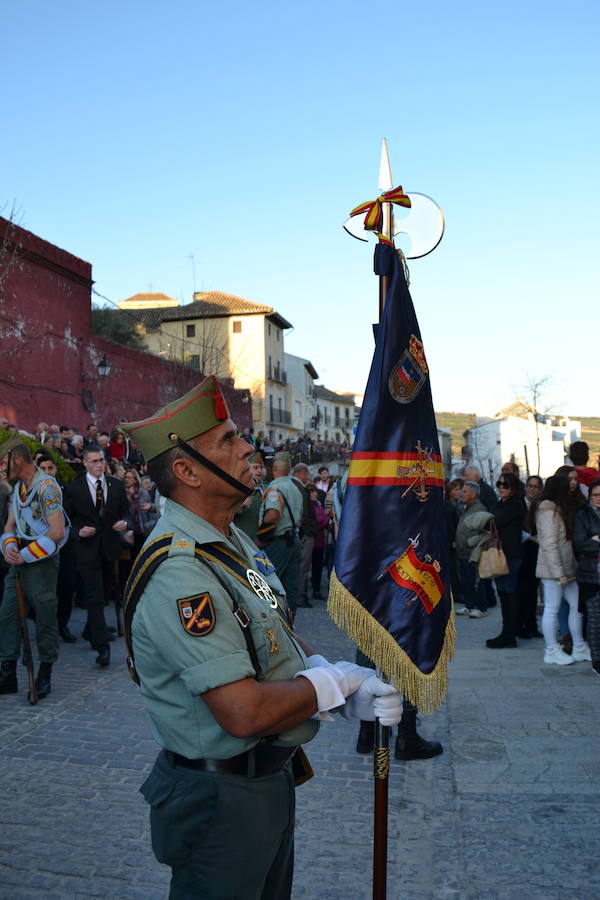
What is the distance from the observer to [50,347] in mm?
20797

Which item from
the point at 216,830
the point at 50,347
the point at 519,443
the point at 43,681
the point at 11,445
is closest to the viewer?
the point at 216,830

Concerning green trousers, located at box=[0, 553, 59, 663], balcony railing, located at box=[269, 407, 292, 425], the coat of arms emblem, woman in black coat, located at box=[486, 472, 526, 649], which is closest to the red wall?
green trousers, located at box=[0, 553, 59, 663]

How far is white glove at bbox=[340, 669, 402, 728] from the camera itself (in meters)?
2.48

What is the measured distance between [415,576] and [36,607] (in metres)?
4.80

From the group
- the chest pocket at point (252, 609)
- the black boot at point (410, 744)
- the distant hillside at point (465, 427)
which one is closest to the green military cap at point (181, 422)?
the chest pocket at point (252, 609)

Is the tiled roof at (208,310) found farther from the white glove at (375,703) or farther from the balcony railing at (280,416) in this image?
the white glove at (375,703)

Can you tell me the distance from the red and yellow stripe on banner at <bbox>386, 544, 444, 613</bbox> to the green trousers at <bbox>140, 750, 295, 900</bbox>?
0.90 meters

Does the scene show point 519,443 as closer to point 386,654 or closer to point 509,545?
point 509,545

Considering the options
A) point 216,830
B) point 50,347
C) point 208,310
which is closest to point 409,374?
point 216,830

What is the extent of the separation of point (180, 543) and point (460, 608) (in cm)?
1069

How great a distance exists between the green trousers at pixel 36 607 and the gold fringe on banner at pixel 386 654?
454 centimetres

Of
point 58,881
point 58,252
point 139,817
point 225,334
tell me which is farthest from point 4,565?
point 225,334

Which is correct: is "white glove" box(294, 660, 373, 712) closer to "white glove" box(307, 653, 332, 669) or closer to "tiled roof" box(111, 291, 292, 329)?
"white glove" box(307, 653, 332, 669)

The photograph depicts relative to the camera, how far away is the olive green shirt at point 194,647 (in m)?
2.05
